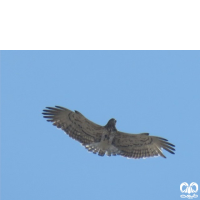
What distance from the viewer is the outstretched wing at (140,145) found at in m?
15.9

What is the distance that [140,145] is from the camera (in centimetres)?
1608

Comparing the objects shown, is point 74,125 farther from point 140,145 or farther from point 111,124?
point 140,145

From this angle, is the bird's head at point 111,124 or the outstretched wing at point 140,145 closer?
the bird's head at point 111,124

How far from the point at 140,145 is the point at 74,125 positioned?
88.2 inches

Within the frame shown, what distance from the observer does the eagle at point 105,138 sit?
51.3 ft

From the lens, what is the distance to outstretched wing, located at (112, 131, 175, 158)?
626 inches

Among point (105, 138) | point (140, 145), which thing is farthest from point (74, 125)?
point (140, 145)

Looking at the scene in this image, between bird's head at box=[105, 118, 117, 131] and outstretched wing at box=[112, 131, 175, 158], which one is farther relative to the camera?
outstretched wing at box=[112, 131, 175, 158]
